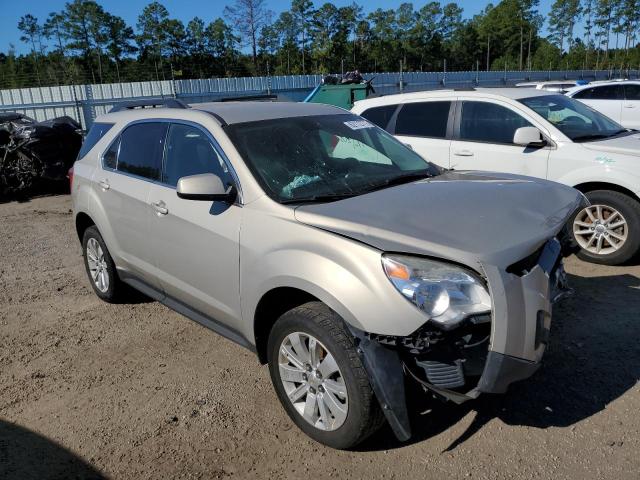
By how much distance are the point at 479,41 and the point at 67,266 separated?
90860 millimetres

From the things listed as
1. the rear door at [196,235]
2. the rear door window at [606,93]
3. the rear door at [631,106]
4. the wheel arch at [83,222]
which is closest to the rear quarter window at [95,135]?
the wheel arch at [83,222]

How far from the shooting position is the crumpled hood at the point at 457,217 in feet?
8.30

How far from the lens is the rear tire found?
476 cm

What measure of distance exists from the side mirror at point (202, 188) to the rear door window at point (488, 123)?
13.1 feet

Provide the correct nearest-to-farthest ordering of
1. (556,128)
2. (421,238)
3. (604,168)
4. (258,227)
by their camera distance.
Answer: (421,238) < (258,227) < (604,168) < (556,128)

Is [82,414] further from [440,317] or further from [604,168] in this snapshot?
[604,168]

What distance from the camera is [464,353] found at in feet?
8.09

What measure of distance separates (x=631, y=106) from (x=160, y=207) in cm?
1222

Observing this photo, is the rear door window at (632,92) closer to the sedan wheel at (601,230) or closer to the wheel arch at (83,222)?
the sedan wheel at (601,230)

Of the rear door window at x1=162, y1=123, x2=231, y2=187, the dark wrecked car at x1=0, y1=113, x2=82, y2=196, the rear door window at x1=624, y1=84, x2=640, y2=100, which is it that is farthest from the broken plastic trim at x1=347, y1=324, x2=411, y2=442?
the rear door window at x1=624, y1=84, x2=640, y2=100

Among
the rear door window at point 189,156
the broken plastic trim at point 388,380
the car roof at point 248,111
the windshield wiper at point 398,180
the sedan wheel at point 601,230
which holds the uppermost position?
the car roof at point 248,111

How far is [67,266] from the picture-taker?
6.44 m

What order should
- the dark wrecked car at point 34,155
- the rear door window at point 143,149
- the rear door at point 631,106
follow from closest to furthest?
the rear door window at point 143,149 < the dark wrecked car at point 34,155 < the rear door at point 631,106

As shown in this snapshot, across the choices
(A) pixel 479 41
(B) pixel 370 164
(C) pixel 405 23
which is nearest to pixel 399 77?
(B) pixel 370 164
